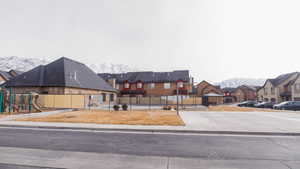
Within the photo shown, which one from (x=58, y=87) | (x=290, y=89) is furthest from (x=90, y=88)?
(x=290, y=89)

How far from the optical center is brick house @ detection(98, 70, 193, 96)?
43.2 metres

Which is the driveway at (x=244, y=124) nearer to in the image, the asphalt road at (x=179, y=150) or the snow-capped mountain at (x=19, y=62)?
the asphalt road at (x=179, y=150)

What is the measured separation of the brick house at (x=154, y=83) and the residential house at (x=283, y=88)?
23.3 metres

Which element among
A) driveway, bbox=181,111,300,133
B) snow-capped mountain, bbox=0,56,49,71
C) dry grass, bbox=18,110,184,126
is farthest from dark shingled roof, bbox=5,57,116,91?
snow-capped mountain, bbox=0,56,49,71

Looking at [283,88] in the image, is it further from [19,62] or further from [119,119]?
[19,62]

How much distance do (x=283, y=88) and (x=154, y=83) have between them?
35017 millimetres

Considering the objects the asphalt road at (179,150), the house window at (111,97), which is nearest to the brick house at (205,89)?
the house window at (111,97)

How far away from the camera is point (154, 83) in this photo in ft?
148

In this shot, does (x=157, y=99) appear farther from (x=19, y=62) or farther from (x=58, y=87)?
(x=19, y=62)

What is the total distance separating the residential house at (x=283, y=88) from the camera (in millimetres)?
36756

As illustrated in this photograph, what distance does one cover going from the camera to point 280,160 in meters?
4.86

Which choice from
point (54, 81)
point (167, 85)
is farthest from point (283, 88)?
point (54, 81)

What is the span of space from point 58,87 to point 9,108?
26.4 feet

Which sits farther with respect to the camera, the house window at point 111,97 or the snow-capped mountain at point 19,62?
the snow-capped mountain at point 19,62
